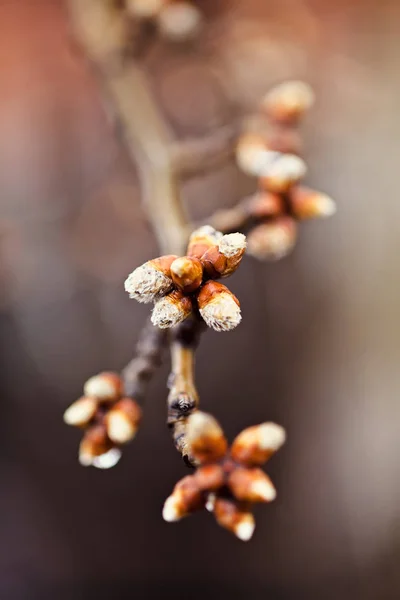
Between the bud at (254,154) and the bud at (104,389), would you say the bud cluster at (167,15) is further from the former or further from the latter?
the bud at (104,389)

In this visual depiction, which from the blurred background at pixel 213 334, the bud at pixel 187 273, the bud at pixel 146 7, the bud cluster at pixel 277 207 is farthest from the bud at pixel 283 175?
the blurred background at pixel 213 334

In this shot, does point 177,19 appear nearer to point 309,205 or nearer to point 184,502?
point 309,205

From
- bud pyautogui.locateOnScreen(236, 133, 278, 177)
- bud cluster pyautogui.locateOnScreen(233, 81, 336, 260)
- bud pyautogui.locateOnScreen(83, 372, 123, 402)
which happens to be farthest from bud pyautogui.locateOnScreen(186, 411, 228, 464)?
bud pyautogui.locateOnScreen(236, 133, 278, 177)

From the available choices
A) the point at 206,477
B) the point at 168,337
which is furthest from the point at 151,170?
the point at 206,477

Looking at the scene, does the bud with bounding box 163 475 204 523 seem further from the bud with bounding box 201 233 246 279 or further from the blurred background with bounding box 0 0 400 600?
the blurred background with bounding box 0 0 400 600

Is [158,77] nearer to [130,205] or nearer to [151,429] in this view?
[130,205]

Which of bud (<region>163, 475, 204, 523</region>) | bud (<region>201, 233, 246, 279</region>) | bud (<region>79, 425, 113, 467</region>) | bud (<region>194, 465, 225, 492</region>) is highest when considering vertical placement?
bud (<region>201, 233, 246, 279</region>)
